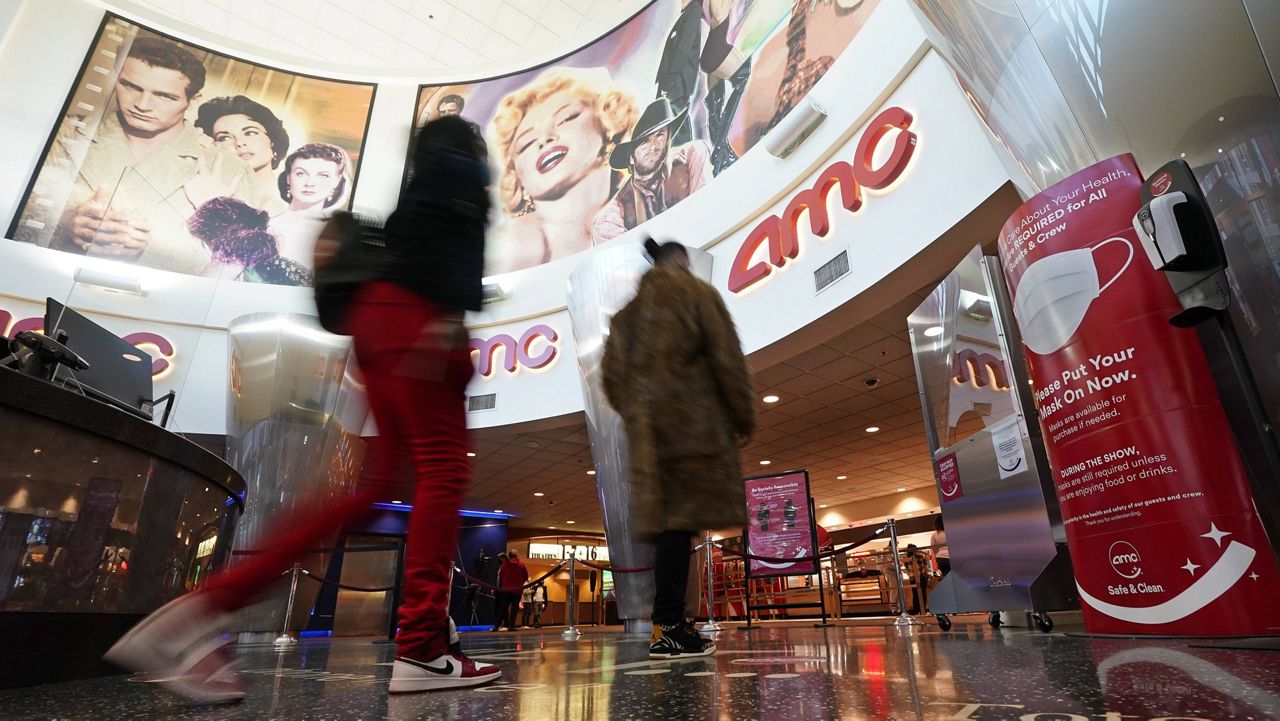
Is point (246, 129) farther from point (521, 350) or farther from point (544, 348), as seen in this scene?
point (544, 348)

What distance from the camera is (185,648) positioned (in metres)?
1.28

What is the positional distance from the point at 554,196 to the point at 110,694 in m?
10.8

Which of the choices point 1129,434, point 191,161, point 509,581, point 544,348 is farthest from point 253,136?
point 1129,434

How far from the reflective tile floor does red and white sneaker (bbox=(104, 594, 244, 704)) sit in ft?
0.22

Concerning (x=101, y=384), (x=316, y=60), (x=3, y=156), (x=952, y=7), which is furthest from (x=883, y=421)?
(x=3, y=156)

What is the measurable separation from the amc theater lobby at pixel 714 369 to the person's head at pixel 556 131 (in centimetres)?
20

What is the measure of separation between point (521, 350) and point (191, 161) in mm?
7741

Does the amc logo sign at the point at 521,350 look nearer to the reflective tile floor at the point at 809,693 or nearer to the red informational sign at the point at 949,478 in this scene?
the red informational sign at the point at 949,478

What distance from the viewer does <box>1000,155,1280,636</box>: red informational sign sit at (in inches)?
91.5

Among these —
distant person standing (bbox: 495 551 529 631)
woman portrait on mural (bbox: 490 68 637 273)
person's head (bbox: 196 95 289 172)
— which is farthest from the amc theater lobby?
distant person standing (bbox: 495 551 529 631)

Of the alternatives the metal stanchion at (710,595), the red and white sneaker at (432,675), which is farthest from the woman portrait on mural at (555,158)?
the red and white sneaker at (432,675)

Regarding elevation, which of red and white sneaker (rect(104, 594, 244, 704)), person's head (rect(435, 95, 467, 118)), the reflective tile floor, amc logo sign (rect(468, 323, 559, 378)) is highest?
person's head (rect(435, 95, 467, 118))

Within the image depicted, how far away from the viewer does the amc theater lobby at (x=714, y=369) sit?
147cm

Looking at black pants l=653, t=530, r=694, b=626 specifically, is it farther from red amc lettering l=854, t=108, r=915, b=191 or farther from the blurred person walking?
red amc lettering l=854, t=108, r=915, b=191
